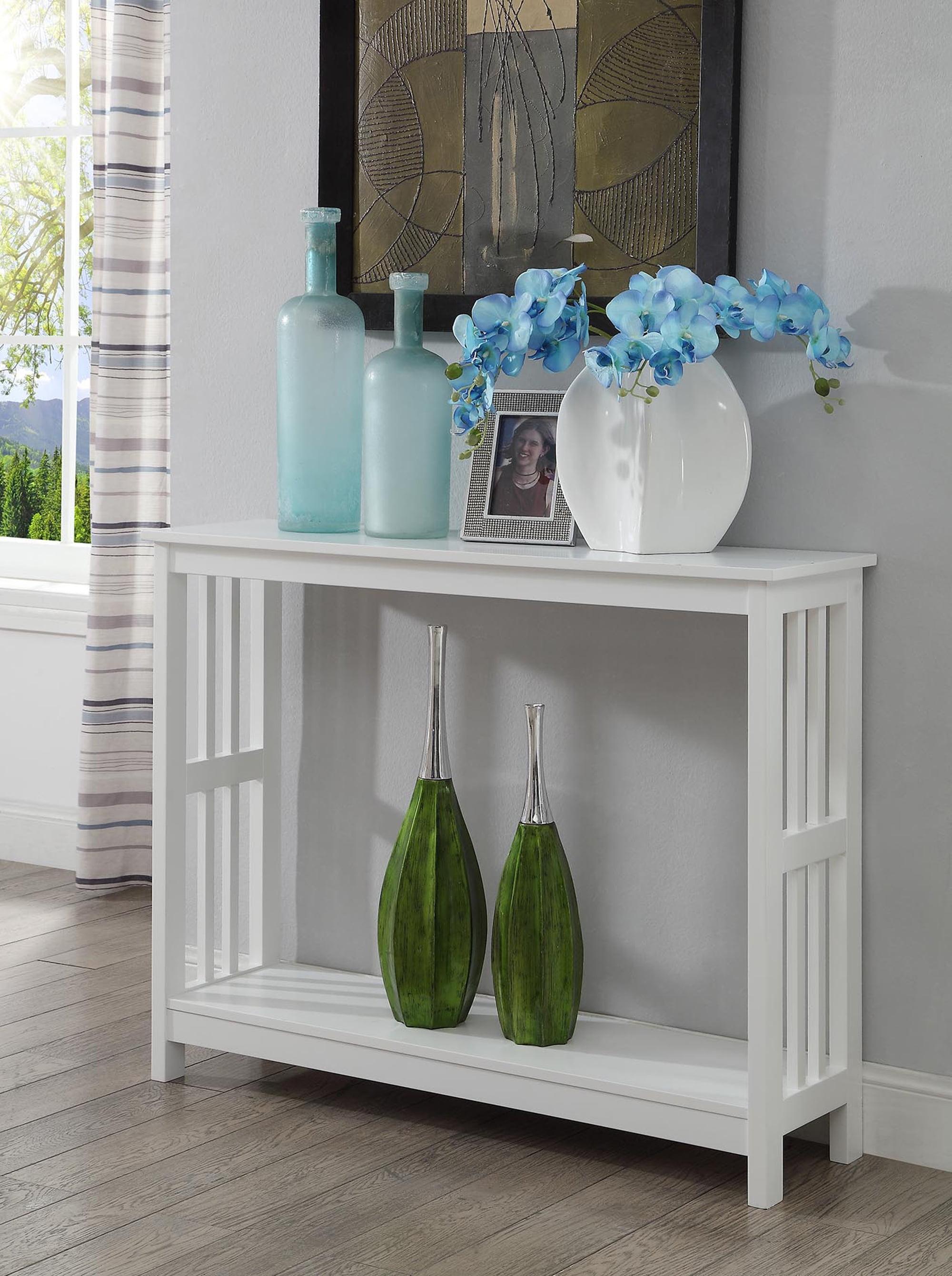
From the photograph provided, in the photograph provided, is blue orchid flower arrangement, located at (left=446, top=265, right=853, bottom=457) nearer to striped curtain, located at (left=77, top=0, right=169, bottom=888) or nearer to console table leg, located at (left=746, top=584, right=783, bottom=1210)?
→ console table leg, located at (left=746, top=584, right=783, bottom=1210)

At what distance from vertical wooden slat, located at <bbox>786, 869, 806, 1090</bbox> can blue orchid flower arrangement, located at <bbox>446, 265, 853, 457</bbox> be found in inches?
23.7

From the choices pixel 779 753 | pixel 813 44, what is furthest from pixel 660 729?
pixel 813 44

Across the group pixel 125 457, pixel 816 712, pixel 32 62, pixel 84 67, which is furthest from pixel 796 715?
pixel 32 62

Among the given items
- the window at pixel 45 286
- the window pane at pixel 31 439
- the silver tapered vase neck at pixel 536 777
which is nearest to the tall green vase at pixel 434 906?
the silver tapered vase neck at pixel 536 777

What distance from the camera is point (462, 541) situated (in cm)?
221

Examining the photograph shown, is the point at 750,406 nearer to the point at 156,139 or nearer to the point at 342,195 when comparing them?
the point at 342,195

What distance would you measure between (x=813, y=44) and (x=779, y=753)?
0.91 m

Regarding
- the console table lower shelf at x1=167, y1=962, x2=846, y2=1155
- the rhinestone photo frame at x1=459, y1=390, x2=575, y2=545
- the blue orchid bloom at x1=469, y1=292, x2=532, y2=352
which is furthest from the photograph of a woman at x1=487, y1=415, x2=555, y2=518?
the console table lower shelf at x1=167, y1=962, x2=846, y2=1155

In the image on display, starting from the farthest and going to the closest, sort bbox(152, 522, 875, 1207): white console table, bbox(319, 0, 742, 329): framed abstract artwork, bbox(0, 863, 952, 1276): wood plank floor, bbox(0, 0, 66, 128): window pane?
bbox(0, 0, 66, 128): window pane
bbox(319, 0, 742, 329): framed abstract artwork
bbox(152, 522, 875, 1207): white console table
bbox(0, 863, 952, 1276): wood plank floor

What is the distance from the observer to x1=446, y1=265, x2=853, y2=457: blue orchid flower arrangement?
1.90 meters

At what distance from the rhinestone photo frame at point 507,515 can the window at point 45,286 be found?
5.63ft

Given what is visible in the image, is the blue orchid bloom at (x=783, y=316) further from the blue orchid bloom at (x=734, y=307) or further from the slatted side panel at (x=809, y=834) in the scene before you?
the slatted side panel at (x=809, y=834)

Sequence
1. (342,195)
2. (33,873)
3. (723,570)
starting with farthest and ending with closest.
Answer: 1. (33,873)
2. (342,195)
3. (723,570)

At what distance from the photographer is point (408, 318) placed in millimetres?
2240
